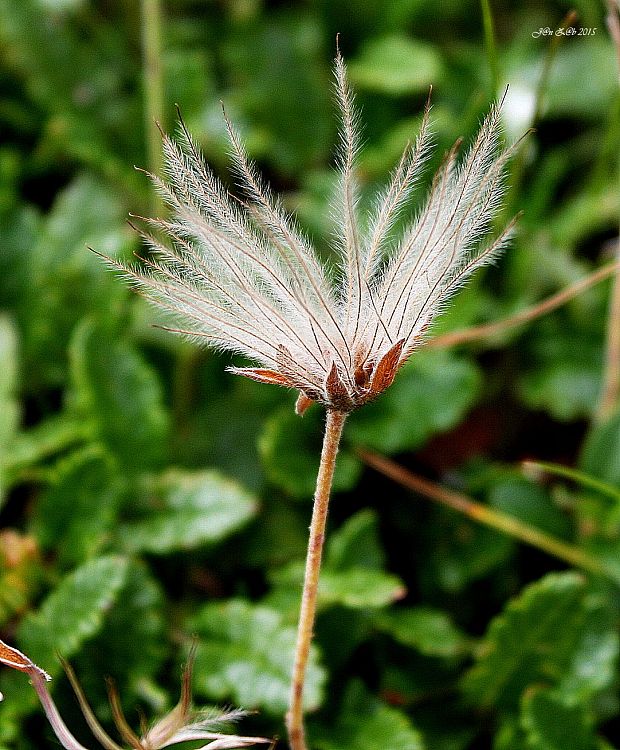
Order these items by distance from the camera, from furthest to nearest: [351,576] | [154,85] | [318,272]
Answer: [154,85]
[351,576]
[318,272]

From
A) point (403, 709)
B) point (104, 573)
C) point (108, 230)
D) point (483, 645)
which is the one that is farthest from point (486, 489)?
point (108, 230)

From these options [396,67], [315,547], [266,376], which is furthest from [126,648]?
[396,67]

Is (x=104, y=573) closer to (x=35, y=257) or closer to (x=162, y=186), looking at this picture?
(x=162, y=186)

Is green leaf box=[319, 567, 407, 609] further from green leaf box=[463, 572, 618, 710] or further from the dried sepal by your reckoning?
the dried sepal

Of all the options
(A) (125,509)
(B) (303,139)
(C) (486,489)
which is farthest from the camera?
(B) (303,139)

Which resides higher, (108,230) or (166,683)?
(108,230)

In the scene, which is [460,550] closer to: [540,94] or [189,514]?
[189,514]

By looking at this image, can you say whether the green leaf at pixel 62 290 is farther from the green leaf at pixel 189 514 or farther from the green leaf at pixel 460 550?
the green leaf at pixel 460 550
